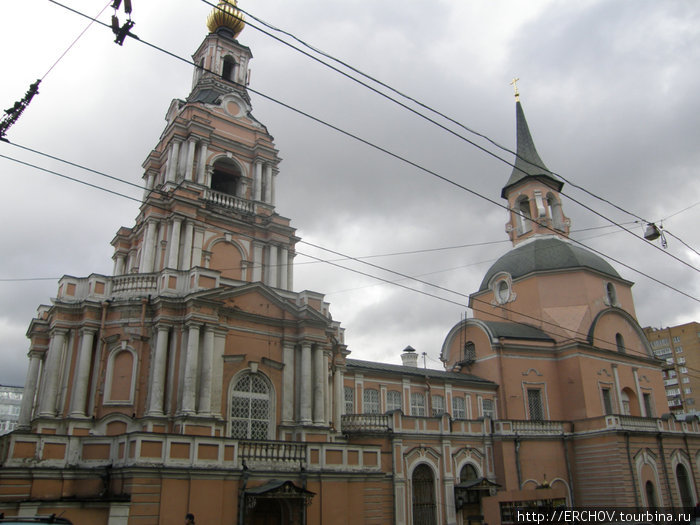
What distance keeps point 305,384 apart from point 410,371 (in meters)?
11.5

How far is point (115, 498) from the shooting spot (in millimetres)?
14844

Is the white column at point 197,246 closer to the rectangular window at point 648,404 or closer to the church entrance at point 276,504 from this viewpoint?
the church entrance at point 276,504

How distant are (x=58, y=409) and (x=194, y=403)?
4.42 metres

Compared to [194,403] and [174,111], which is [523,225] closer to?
[174,111]

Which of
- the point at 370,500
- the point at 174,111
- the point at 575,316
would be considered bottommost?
the point at 370,500

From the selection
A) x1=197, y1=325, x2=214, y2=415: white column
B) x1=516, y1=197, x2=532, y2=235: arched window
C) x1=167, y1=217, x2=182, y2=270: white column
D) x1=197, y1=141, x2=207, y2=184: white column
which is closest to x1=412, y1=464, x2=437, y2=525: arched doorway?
x1=197, y1=325, x2=214, y2=415: white column

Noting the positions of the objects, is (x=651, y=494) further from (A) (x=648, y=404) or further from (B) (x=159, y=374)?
(B) (x=159, y=374)

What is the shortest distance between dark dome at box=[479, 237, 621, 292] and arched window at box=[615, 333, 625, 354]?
13.3 ft

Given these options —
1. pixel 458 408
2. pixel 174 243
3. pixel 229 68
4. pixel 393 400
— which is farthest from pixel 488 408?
pixel 229 68

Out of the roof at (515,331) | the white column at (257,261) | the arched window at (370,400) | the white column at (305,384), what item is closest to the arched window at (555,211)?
the roof at (515,331)

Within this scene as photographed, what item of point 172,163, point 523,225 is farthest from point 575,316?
point 172,163

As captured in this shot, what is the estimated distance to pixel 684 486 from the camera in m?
31.5

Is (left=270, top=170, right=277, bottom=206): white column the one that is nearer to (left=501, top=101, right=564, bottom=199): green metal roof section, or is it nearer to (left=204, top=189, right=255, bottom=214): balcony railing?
(left=204, top=189, right=255, bottom=214): balcony railing

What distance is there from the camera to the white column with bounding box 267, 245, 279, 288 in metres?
25.5
